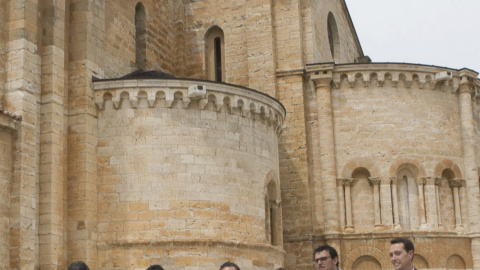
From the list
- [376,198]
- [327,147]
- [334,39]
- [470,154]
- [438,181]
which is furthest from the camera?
[334,39]

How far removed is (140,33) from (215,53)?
124 inches

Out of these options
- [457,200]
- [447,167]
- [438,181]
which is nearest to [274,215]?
[438,181]

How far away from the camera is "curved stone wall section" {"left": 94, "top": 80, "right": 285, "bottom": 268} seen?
1619cm

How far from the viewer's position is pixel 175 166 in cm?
1644

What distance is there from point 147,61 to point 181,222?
5.70 m

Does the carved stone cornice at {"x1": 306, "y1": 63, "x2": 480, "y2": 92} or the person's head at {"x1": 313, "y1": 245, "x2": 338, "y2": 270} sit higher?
the carved stone cornice at {"x1": 306, "y1": 63, "x2": 480, "y2": 92}

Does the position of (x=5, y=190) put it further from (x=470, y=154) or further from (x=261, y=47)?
(x=470, y=154)

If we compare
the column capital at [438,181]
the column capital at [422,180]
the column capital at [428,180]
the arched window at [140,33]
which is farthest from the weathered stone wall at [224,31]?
the column capital at [438,181]

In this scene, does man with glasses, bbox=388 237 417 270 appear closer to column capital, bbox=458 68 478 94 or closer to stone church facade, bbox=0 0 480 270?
stone church facade, bbox=0 0 480 270

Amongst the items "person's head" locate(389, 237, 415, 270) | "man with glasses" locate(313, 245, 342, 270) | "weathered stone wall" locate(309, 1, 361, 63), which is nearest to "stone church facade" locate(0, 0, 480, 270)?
"weathered stone wall" locate(309, 1, 361, 63)

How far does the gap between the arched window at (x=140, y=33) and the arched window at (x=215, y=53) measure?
2.77m

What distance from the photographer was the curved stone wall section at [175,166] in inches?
637

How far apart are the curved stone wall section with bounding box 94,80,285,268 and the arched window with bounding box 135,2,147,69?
357cm

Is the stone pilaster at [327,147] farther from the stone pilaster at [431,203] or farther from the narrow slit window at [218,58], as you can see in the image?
the narrow slit window at [218,58]
